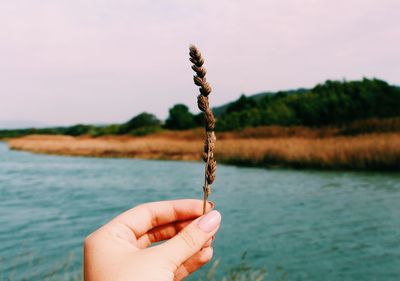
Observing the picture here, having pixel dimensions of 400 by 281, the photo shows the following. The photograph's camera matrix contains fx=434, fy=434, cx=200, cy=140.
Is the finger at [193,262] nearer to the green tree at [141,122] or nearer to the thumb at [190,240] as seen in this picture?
the thumb at [190,240]

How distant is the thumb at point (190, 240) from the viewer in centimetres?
125

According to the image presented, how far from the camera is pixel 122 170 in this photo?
2095cm

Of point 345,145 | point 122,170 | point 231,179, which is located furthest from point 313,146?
point 122,170

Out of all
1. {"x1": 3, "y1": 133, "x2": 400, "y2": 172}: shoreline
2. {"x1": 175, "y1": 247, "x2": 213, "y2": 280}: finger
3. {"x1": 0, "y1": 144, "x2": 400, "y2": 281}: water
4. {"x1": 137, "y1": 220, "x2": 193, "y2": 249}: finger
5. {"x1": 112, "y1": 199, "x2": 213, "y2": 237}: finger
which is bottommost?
{"x1": 0, "y1": 144, "x2": 400, "y2": 281}: water

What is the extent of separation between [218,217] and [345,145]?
18030 millimetres

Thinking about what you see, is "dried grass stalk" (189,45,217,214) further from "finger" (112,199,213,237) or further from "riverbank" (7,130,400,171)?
"riverbank" (7,130,400,171)

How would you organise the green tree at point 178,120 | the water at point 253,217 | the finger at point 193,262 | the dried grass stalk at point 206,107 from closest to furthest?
the dried grass stalk at point 206,107, the finger at point 193,262, the water at point 253,217, the green tree at point 178,120

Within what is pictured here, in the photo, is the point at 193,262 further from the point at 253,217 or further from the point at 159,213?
the point at 253,217

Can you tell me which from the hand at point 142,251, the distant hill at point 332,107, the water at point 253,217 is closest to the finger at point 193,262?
the hand at point 142,251

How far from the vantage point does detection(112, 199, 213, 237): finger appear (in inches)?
58.4

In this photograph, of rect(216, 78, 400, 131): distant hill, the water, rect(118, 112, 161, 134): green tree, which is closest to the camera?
the water

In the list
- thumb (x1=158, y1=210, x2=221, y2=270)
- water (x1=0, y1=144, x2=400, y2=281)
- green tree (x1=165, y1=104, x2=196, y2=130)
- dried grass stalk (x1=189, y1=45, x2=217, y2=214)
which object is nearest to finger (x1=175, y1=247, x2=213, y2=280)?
thumb (x1=158, y1=210, x2=221, y2=270)

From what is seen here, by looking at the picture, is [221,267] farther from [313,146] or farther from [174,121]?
[174,121]

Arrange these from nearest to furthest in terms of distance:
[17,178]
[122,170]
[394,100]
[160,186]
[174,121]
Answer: [160,186]
[17,178]
[122,170]
[394,100]
[174,121]
